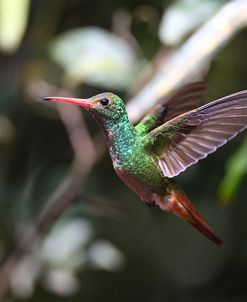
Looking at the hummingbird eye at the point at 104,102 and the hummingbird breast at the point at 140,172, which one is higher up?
the hummingbird eye at the point at 104,102

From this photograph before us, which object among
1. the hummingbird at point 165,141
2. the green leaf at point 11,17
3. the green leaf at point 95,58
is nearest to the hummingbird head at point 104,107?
the hummingbird at point 165,141

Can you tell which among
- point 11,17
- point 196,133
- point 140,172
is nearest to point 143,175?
point 140,172

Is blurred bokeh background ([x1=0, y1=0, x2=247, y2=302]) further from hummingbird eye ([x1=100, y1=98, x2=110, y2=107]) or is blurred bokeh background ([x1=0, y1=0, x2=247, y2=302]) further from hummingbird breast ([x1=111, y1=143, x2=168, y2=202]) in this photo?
hummingbird eye ([x1=100, y1=98, x2=110, y2=107])

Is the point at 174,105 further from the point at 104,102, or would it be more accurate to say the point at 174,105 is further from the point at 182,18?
the point at 182,18

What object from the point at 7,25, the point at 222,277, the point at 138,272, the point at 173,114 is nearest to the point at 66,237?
the point at 138,272

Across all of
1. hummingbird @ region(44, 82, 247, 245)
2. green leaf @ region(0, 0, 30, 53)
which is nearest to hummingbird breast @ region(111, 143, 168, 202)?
hummingbird @ region(44, 82, 247, 245)

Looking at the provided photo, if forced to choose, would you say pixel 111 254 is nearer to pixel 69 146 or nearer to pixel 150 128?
pixel 69 146

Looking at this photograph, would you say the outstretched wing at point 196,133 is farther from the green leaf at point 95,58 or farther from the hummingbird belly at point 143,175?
the green leaf at point 95,58
